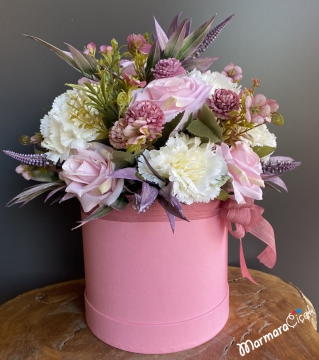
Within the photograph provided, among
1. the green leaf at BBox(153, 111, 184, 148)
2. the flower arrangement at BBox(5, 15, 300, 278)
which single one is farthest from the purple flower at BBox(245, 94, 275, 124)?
the green leaf at BBox(153, 111, 184, 148)

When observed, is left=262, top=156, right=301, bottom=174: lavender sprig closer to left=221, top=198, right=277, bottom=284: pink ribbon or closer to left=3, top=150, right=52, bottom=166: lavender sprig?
left=221, top=198, right=277, bottom=284: pink ribbon

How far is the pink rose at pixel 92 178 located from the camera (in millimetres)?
598

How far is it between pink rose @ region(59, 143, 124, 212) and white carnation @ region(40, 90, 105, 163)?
0.03m

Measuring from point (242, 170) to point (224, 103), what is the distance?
0.40ft

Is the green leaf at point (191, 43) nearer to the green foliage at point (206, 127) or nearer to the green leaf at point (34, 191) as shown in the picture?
the green foliage at point (206, 127)

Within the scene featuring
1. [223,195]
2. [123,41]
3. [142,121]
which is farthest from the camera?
[123,41]

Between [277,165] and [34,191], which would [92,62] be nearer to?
[34,191]

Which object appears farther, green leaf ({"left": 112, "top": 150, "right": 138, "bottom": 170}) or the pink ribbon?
the pink ribbon

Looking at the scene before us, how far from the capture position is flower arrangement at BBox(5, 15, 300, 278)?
0.57 meters

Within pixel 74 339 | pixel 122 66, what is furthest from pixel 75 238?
pixel 122 66

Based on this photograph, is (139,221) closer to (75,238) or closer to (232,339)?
(232,339)

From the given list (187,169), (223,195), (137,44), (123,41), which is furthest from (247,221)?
(123,41)

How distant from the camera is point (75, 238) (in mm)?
1062

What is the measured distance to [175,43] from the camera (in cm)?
65
